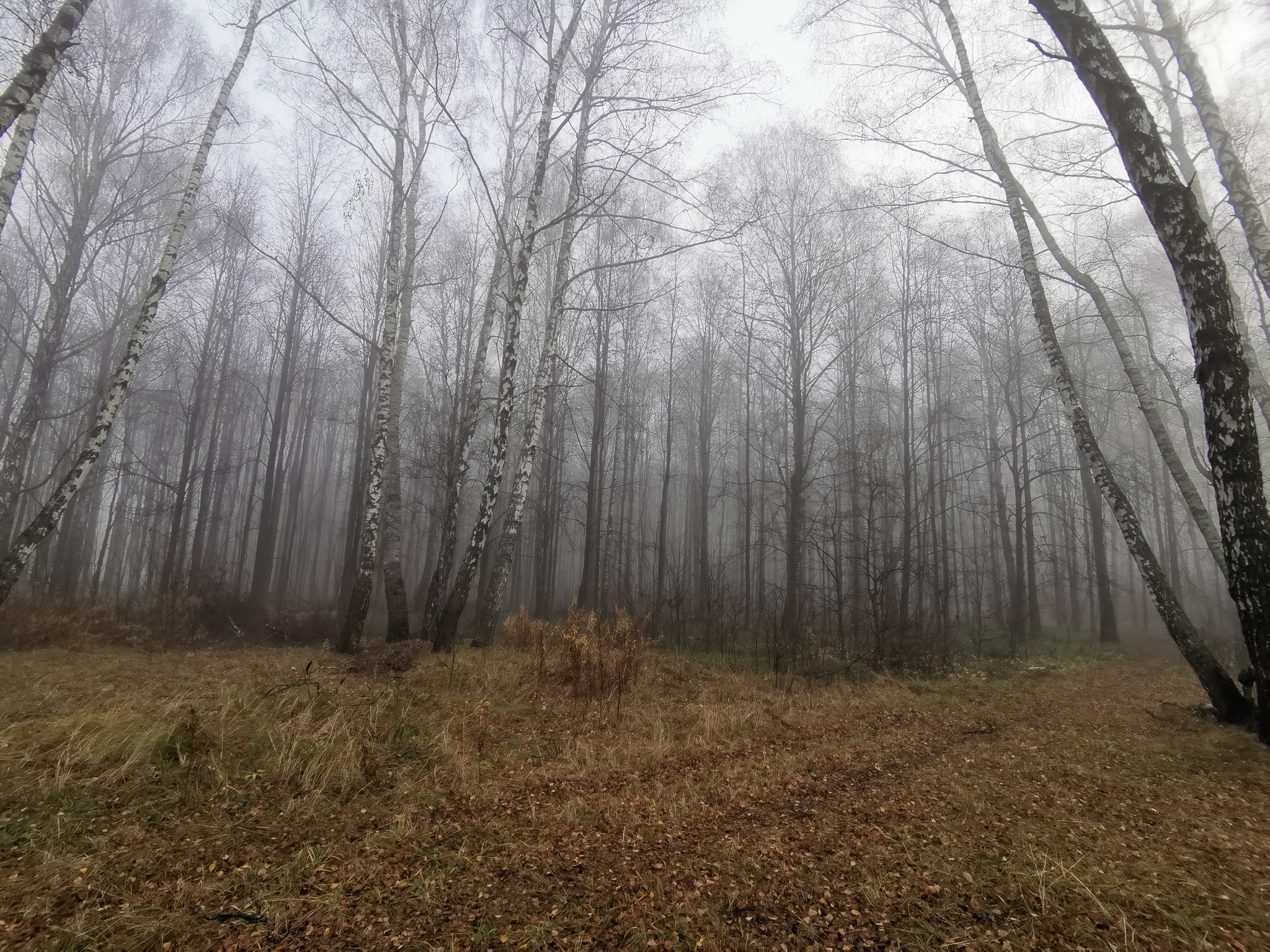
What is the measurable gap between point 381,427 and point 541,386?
2.85m

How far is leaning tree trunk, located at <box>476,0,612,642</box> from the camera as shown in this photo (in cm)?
916

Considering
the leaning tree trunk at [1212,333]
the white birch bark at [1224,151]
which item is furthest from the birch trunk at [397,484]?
the white birch bark at [1224,151]

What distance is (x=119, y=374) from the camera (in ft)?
21.4

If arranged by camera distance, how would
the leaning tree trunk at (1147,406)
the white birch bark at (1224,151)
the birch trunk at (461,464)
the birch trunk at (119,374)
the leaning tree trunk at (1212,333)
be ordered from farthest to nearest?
the birch trunk at (461,464) < the leaning tree trunk at (1147,406) < the white birch bark at (1224,151) < the birch trunk at (119,374) < the leaning tree trunk at (1212,333)

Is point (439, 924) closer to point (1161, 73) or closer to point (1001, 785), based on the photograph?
point (1001, 785)

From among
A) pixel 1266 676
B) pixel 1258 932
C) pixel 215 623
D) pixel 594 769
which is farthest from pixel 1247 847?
pixel 215 623

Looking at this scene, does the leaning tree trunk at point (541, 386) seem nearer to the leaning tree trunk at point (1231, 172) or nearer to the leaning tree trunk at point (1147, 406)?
the leaning tree trunk at point (1147, 406)

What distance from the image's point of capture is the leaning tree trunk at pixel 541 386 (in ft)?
30.0

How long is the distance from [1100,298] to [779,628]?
8039 mm

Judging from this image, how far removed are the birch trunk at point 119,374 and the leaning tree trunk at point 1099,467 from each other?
35.5 feet

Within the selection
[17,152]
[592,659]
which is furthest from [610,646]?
[17,152]

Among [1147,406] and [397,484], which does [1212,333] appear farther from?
[397,484]

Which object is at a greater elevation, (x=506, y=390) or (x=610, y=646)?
(x=506, y=390)

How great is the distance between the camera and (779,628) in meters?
11.0
